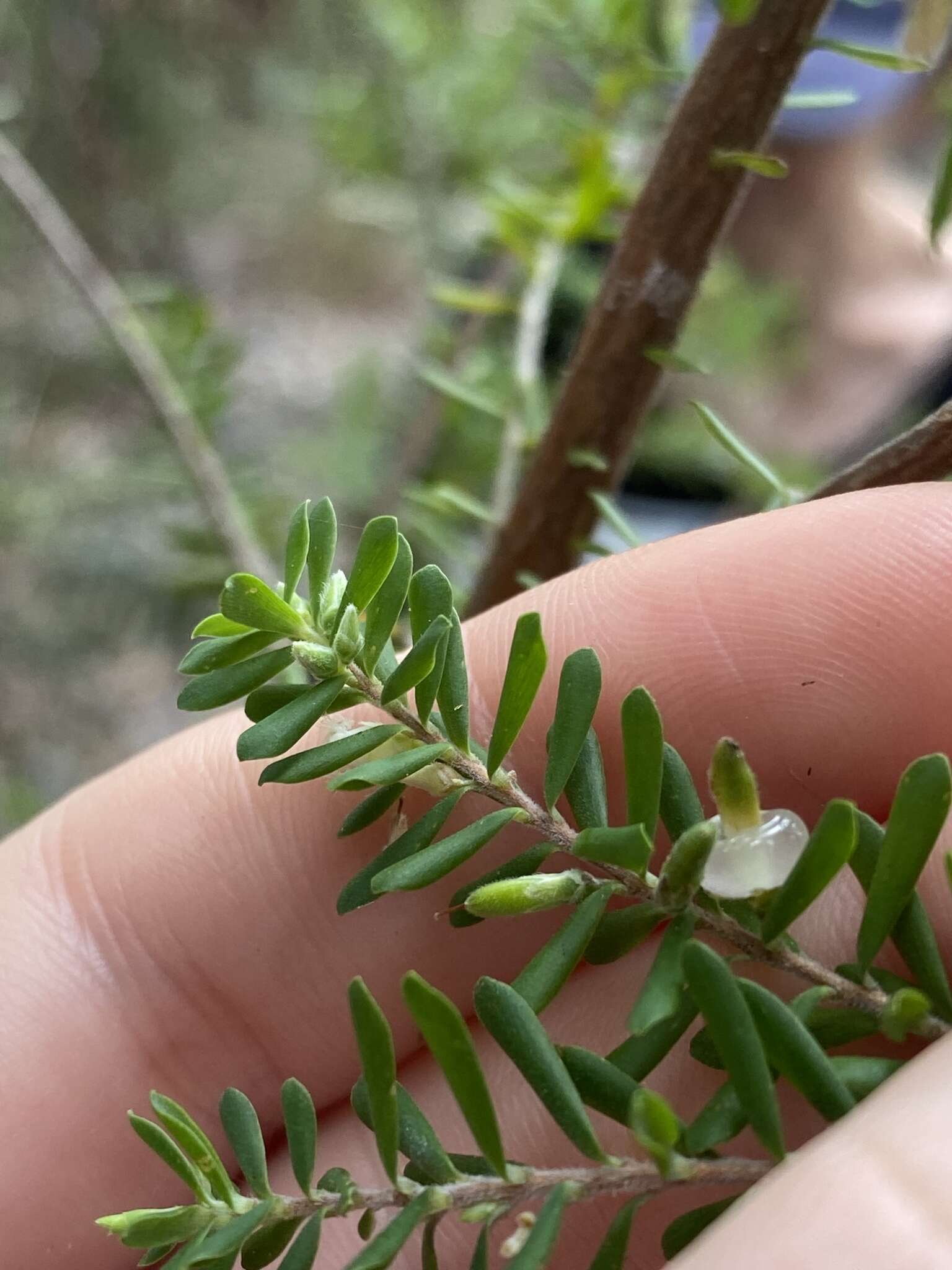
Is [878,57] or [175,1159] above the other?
[878,57]

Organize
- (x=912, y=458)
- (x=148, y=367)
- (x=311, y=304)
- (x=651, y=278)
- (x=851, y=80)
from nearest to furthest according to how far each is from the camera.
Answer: (x=912, y=458)
(x=651, y=278)
(x=148, y=367)
(x=851, y=80)
(x=311, y=304)

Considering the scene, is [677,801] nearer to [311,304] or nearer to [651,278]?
[651,278]

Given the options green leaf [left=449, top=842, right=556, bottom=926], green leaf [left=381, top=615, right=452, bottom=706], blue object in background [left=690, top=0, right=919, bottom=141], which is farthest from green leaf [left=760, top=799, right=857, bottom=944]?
blue object in background [left=690, top=0, right=919, bottom=141]

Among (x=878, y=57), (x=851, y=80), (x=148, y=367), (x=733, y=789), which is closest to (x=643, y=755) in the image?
(x=733, y=789)

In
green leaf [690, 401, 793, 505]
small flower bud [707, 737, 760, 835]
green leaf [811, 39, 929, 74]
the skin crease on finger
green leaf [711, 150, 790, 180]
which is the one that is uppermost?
green leaf [811, 39, 929, 74]

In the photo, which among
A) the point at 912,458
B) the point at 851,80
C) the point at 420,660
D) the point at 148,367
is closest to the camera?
the point at 420,660

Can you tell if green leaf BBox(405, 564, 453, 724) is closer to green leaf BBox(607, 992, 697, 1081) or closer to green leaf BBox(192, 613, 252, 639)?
green leaf BBox(192, 613, 252, 639)

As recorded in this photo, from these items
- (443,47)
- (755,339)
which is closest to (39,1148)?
(755,339)
